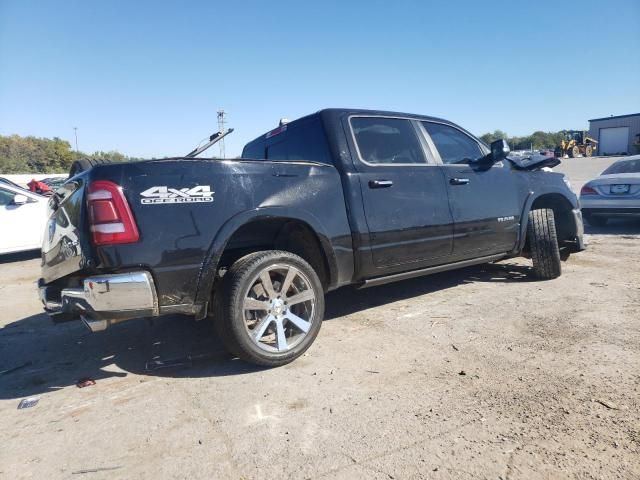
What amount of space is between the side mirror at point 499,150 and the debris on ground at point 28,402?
4391 millimetres

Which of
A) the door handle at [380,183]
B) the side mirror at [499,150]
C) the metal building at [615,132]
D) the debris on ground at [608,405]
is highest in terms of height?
the metal building at [615,132]

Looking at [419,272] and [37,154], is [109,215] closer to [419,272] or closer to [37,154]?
[419,272]

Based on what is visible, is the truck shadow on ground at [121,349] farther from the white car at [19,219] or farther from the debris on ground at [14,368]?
the white car at [19,219]

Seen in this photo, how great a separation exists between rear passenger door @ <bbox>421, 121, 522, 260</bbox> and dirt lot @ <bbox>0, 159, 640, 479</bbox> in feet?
2.14

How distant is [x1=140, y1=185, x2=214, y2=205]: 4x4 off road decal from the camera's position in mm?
2523

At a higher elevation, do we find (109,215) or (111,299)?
(109,215)

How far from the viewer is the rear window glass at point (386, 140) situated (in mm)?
3627

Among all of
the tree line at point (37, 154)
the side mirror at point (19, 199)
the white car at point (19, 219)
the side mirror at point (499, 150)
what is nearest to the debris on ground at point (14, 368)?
the side mirror at point (499, 150)

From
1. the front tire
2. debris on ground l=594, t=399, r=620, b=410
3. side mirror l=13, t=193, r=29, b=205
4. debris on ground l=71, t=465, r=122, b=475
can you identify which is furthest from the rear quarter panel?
side mirror l=13, t=193, r=29, b=205

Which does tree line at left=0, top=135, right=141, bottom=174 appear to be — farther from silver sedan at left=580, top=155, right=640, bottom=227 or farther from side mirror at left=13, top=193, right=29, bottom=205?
silver sedan at left=580, top=155, right=640, bottom=227

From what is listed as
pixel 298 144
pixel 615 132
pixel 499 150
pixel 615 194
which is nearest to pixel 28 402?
pixel 298 144

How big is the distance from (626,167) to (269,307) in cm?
937

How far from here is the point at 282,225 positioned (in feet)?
10.8

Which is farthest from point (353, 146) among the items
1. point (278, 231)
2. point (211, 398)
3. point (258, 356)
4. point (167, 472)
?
point (167, 472)
